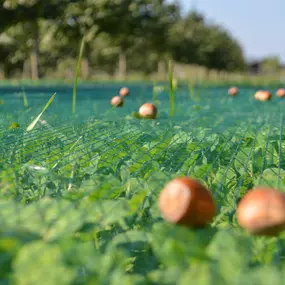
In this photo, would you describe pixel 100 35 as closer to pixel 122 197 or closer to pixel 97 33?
pixel 97 33

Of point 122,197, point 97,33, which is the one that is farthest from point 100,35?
point 122,197

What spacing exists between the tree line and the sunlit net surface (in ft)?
37.1

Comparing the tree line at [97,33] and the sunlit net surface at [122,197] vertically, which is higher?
the tree line at [97,33]

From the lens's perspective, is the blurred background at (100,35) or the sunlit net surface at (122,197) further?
the blurred background at (100,35)

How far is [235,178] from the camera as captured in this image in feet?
5.89

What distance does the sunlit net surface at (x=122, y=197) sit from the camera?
2.77 feet

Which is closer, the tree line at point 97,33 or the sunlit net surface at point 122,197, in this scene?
the sunlit net surface at point 122,197

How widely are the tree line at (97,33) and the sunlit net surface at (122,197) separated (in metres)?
11.3

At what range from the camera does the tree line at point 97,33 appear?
657 inches

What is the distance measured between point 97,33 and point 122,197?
70.4ft

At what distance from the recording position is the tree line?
1669 cm

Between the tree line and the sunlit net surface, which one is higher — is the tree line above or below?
above

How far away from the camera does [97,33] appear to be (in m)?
22.2

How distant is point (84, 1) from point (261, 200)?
21.9 m
